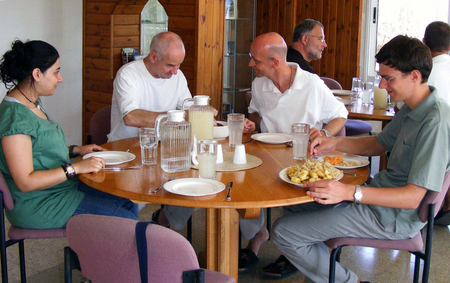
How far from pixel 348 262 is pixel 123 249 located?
1882 millimetres

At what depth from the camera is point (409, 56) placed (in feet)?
5.96

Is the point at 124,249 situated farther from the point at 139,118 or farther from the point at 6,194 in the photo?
the point at 139,118

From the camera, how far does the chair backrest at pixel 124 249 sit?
1.21 m

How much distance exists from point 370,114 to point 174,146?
1.99 m

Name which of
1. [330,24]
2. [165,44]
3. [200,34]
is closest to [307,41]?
[200,34]

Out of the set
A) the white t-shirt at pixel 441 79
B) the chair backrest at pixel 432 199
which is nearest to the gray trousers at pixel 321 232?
the chair backrest at pixel 432 199

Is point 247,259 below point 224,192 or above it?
below

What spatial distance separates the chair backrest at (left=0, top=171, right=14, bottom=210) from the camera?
1.85 m

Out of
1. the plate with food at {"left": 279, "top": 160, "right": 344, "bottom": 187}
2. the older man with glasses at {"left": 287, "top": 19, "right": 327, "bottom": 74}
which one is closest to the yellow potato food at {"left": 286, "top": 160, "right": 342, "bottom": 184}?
the plate with food at {"left": 279, "top": 160, "right": 344, "bottom": 187}

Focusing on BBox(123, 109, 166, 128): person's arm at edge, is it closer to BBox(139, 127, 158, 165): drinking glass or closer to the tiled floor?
BBox(139, 127, 158, 165): drinking glass

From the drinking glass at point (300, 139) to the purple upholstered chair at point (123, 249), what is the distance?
955 millimetres

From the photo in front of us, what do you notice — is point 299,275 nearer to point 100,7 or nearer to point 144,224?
point 144,224

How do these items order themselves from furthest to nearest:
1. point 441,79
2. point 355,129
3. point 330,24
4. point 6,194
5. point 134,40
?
point 330,24, point 134,40, point 355,129, point 441,79, point 6,194

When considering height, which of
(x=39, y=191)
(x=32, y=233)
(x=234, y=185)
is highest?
(x=234, y=185)
